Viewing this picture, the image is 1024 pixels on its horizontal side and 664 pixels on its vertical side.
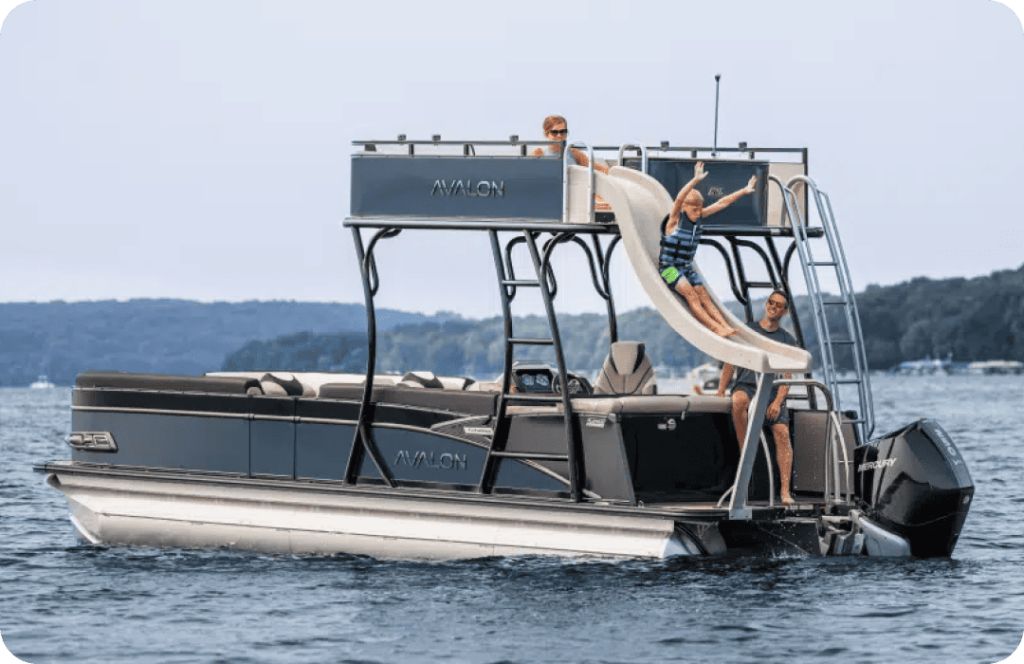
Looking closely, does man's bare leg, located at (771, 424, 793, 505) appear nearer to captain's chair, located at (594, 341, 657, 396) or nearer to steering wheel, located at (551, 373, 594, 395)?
captain's chair, located at (594, 341, 657, 396)

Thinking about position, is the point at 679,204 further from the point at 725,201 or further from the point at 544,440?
the point at 544,440

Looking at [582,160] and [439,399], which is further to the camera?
[439,399]

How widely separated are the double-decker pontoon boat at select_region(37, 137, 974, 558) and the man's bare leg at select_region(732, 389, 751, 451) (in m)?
0.26

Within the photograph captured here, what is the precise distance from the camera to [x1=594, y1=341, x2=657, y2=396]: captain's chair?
1752 cm

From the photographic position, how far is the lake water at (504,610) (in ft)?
44.3

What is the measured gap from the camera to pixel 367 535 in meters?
16.5

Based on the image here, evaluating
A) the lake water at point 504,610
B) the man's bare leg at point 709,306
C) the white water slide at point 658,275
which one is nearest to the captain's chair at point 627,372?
the white water slide at point 658,275

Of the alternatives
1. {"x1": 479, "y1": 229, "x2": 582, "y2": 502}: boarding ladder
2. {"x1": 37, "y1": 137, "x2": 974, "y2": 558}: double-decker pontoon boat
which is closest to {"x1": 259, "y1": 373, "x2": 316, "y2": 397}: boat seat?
{"x1": 37, "y1": 137, "x2": 974, "y2": 558}: double-decker pontoon boat

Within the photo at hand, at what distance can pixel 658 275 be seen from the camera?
15.5 m

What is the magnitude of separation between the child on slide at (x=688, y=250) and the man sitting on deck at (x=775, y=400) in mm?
894

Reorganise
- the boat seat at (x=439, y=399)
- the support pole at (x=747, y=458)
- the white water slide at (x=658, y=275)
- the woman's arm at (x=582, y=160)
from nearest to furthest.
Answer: the white water slide at (x=658, y=275)
the support pole at (x=747, y=458)
the woman's arm at (x=582, y=160)
the boat seat at (x=439, y=399)

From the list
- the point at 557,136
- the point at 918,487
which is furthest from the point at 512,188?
the point at 918,487

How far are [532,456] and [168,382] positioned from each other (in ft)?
13.6

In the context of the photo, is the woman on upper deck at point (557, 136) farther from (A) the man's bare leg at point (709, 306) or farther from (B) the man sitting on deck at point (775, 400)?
(B) the man sitting on deck at point (775, 400)
